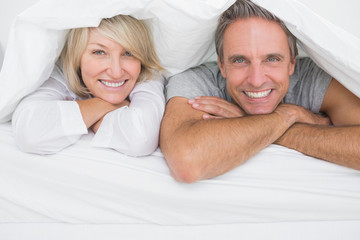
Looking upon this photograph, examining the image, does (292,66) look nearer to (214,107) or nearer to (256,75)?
(256,75)

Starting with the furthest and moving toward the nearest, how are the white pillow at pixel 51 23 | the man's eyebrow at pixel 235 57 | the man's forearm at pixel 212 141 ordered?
1. the man's eyebrow at pixel 235 57
2. the white pillow at pixel 51 23
3. the man's forearm at pixel 212 141

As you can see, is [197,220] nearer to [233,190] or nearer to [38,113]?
[233,190]

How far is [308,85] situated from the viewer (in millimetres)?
1251

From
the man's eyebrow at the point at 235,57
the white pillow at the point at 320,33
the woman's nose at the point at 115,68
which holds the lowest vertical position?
the woman's nose at the point at 115,68

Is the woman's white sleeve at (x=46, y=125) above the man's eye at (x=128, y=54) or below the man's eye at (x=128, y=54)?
below

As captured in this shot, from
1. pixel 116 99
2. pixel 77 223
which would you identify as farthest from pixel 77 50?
pixel 77 223

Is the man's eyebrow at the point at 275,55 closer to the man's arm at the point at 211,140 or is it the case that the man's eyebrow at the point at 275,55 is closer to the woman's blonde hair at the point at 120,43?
the man's arm at the point at 211,140

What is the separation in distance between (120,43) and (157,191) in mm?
477

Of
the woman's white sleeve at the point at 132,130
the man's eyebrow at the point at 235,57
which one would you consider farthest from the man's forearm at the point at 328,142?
the woman's white sleeve at the point at 132,130

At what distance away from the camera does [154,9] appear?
1090mm

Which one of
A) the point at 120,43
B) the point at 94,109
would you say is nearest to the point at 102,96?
the point at 94,109

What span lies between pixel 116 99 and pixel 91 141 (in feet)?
0.65

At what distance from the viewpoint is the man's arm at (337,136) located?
97 centimetres

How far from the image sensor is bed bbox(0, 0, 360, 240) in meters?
0.96
